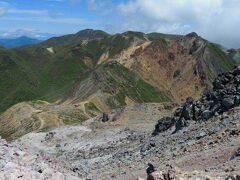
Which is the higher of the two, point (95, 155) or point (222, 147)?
point (222, 147)

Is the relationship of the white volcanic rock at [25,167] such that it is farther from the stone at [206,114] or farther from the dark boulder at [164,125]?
the dark boulder at [164,125]

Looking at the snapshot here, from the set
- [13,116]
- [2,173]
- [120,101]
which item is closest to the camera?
[2,173]

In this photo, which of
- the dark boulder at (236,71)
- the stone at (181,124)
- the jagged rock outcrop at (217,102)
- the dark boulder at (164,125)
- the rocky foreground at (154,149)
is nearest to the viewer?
the rocky foreground at (154,149)

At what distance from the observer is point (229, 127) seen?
44594mm

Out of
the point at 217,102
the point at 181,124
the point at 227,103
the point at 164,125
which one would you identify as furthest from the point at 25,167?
the point at 164,125

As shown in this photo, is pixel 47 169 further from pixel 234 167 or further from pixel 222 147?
pixel 222 147

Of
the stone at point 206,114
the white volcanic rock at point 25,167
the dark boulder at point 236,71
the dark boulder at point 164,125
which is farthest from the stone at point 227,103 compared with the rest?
the white volcanic rock at point 25,167

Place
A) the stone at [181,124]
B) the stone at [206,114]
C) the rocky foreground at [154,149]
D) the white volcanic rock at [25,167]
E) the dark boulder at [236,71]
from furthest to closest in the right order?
1. the dark boulder at [236,71]
2. the stone at [181,124]
3. the stone at [206,114]
4. the rocky foreground at [154,149]
5. the white volcanic rock at [25,167]

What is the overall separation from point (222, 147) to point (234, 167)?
1115 cm

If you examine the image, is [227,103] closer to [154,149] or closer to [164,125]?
[154,149]

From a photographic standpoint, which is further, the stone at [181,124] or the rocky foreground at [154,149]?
the stone at [181,124]

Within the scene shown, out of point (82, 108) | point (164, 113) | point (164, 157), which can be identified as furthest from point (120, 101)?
point (164, 157)

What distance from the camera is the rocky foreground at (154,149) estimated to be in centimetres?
2555

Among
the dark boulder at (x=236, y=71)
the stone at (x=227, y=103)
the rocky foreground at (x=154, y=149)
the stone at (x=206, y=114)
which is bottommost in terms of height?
the rocky foreground at (x=154, y=149)
